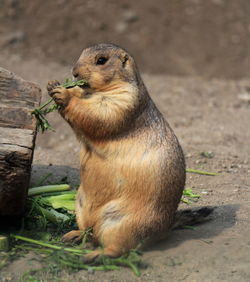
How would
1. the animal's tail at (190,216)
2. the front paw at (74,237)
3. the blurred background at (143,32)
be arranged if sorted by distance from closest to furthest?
the front paw at (74,237)
the animal's tail at (190,216)
the blurred background at (143,32)

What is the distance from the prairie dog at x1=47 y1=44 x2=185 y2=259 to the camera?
508 centimetres

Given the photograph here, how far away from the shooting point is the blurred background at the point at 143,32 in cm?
1470

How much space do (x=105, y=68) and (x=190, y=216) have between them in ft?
5.64

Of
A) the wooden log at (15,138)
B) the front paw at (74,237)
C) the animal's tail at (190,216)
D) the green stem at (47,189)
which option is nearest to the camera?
the wooden log at (15,138)

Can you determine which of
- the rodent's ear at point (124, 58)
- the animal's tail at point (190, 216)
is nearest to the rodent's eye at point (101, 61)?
the rodent's ear at point (124, 58)

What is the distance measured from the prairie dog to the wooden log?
13.6 inches

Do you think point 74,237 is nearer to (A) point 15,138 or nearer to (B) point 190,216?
(A) point 15,138

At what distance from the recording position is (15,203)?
5180mm

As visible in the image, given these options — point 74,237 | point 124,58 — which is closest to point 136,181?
point 74,237

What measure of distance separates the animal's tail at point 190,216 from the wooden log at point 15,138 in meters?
1.54

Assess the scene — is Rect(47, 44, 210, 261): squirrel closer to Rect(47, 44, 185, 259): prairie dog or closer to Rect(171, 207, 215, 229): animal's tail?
Rect(47, 44, 185, 259): prairie dog

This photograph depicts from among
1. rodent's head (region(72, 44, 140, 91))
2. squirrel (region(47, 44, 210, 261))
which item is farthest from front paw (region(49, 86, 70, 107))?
rodent's head (region(72, 44, 140, 91))

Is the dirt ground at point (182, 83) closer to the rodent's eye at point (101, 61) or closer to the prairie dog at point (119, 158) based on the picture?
the prairie dog at point (119, 158)

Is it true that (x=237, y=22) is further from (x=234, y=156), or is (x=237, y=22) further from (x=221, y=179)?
(x=221, y=179)
